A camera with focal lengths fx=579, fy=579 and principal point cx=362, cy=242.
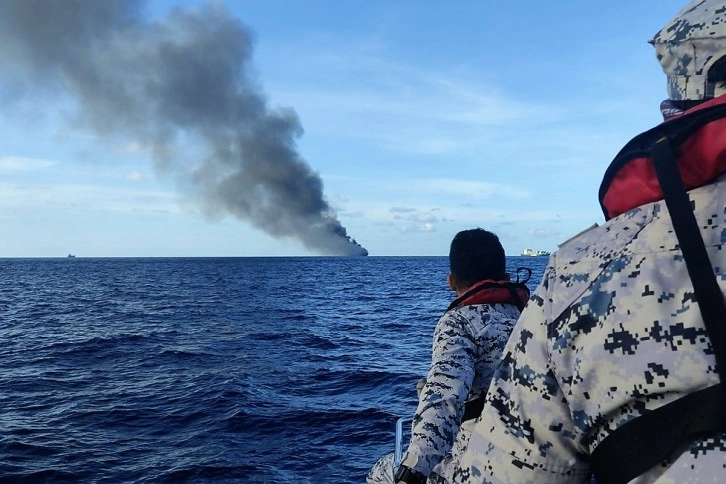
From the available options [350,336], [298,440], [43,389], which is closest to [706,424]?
[298,440]

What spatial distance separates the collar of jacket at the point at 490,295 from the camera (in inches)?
138

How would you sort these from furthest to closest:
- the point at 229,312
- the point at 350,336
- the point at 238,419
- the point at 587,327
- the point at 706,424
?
the point at 229,312, the point at 350,336, the point at 238,419, the point at 587,327, the point at 706,424

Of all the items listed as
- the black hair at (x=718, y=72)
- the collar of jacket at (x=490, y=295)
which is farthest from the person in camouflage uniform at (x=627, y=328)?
the collar of jacket at (x=490, y=295)

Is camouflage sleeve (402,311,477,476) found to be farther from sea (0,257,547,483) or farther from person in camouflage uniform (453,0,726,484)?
sea (0,257,547,483)

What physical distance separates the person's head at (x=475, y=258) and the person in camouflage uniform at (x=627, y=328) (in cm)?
221

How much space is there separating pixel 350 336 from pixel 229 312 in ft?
38.8

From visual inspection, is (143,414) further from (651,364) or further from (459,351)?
(651,364)

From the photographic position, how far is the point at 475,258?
371cm

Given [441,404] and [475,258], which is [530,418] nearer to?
[441,404]

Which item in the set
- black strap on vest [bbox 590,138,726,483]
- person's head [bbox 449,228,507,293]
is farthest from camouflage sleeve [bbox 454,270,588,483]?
person's head [bbox 449,228,507,293]

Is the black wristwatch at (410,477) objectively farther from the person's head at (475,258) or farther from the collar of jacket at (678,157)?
the collar of jacket at (678,157)

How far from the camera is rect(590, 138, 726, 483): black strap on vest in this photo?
1166mm

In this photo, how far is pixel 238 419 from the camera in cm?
1220

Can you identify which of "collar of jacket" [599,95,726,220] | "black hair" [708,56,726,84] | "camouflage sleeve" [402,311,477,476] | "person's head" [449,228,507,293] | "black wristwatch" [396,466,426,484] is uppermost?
"black hair" [708,56,726,84]
